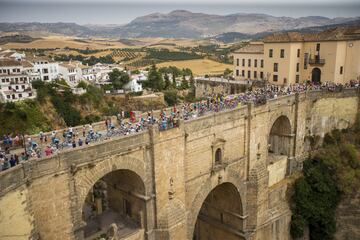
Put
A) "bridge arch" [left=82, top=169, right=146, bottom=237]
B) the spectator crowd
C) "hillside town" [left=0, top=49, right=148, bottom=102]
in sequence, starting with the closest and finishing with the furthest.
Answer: the spectator crowd < "bridge arch" [left=82, top=169, right=146, bottom=237] < "hillside town" [left=0, top=49, right=148, bottom=102]

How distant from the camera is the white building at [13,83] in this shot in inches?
2260

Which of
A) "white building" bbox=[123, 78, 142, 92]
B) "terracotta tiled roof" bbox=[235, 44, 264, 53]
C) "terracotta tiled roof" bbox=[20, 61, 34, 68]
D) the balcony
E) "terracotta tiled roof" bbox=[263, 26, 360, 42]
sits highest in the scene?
"terracotta tiled roof" bbox=[263, 26, 360, 42]

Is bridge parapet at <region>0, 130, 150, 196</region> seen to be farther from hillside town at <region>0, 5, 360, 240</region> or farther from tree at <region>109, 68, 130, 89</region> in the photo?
tree at <region>109, 68, 130, 89</region>

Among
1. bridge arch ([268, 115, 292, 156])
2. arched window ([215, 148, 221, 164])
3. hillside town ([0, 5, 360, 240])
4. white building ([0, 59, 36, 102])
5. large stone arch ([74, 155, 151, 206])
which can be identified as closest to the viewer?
hillside town ([0, 5, 360, 240])

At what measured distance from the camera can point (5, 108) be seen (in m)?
50.7

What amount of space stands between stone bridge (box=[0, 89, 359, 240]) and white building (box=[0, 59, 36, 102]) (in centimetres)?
3718

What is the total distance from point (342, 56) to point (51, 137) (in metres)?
35.0

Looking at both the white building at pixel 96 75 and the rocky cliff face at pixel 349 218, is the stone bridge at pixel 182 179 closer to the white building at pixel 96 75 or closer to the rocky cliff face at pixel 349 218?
the rocky cliff face at pixel 349 218

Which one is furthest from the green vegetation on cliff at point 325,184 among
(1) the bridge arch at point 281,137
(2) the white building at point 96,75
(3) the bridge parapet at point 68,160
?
(2) the white building at point 96,75

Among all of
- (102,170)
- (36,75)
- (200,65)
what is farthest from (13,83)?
(200,65)

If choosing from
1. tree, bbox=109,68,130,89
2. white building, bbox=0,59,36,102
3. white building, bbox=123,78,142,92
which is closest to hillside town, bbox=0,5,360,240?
white building, bbox=0,59,36,102

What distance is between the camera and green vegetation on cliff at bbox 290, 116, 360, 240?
3173 centimetres

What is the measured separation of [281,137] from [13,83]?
1924 inches

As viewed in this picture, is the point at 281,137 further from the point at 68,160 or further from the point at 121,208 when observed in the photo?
the point at 68,160
